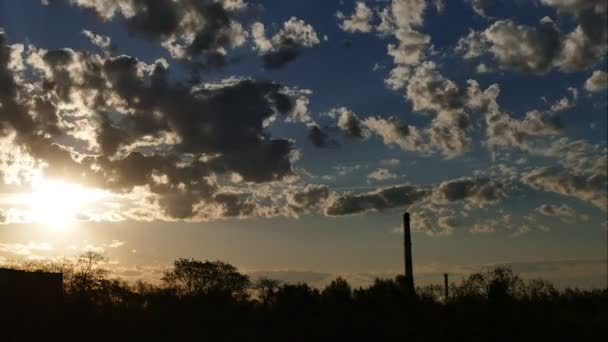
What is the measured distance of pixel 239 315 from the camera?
4597 cm

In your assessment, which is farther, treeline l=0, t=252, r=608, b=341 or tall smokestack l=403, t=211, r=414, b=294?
tall smokestack l=403, t=211, r=414, b=294

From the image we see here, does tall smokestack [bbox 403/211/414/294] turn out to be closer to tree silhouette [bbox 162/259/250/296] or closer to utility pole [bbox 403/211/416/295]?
utility pole [bbox 403/211/416/295]

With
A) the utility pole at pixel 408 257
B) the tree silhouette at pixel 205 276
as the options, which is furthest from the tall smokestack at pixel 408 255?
the tree silhouette at pixel 205 276

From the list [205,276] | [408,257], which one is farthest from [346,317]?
[205,276]

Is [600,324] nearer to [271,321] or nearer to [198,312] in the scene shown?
[271,321]

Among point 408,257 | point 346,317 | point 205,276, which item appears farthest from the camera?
point 205,276

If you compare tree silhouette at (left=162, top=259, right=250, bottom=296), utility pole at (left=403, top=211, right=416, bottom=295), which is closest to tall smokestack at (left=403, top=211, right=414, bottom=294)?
utility pole at (left=403, top=211, right=416, bottom=295)

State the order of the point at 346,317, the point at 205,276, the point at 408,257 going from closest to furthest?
the point at 346,317 → the point at 408,257 → the point at 205,276

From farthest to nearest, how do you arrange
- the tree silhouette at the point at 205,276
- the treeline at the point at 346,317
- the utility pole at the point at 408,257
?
the tree silhouette at the point at 205,276
the utility pole at the point at 408,257
the treeline at the point at 346,317

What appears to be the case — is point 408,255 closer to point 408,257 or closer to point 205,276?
point 408,257

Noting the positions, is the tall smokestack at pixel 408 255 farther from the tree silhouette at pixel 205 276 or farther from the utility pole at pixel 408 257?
the tree silhouette at pixel 205 276

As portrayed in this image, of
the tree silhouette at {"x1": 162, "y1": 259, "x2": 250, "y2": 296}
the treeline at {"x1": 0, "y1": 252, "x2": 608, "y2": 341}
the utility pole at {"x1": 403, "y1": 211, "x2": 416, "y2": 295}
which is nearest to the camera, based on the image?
the treeline at {"x1": 0, "y1": 252, "x2": 608, "y2": 341}

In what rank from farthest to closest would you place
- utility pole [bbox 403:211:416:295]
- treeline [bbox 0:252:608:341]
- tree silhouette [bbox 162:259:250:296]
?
tree silhouette [bbox 162:259:250:296] < utility pole [bbox 403:211:416:295] < treeline [bbox 0:252:608:341]

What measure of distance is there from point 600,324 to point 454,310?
32.4 feet
